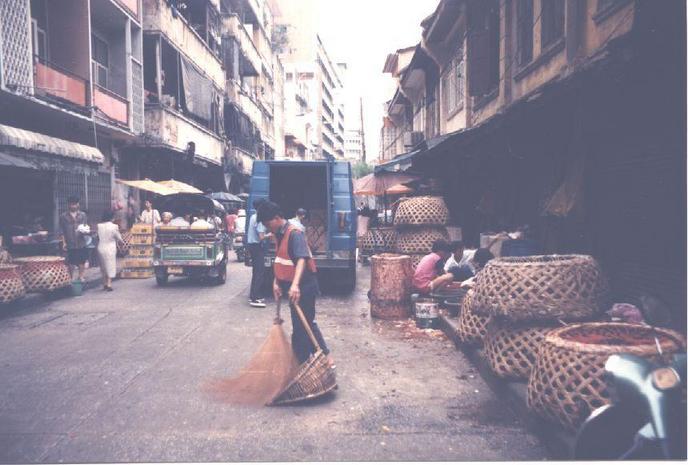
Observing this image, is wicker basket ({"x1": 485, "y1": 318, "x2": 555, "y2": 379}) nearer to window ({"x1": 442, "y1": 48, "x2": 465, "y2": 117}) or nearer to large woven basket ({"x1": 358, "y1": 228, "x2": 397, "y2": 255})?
large woven basket ({"x1": 358, "y1": 228, "x2": 397, "y2": 255})

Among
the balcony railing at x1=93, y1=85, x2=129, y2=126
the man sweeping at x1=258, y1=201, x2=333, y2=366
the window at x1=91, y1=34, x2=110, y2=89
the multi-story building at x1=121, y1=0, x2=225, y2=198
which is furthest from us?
the multi-story building at x1=121, y1=0, x2=225, y2=198

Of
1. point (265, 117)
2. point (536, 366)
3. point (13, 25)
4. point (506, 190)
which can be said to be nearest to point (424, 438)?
point (536, 366)

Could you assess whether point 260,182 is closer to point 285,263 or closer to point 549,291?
point 285,263

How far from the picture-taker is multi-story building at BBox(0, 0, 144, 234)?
11.8 m

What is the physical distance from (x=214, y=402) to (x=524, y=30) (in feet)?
30.4

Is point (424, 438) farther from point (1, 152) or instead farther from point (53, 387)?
point (1, 152)

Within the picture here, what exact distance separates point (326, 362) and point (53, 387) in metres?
2.60

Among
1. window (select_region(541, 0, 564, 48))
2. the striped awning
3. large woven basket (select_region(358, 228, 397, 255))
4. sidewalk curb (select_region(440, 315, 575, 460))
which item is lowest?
sidewalk curb (select_region(440, 315, 575, 460))

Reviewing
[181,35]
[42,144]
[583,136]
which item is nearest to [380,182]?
[42,144]

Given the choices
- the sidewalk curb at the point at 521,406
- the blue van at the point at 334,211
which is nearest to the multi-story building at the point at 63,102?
the blue van at the point at 334,211

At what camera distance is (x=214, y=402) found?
4.98 meters

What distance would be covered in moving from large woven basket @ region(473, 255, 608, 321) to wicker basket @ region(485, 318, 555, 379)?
0.54 feet

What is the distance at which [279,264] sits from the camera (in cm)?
556

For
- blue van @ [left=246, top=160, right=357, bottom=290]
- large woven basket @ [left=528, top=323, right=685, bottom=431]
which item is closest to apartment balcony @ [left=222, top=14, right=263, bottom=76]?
blue van @ [left=246, top=160, right=357, bottom=290]
